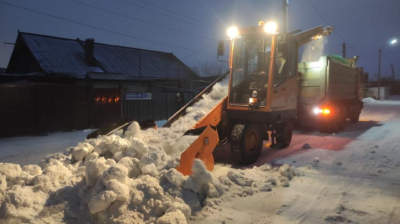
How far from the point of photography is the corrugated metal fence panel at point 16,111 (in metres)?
10.8

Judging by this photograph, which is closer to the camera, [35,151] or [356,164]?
[356,164]

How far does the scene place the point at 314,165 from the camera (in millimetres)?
7211

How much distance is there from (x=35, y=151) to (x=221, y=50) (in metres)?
6.49

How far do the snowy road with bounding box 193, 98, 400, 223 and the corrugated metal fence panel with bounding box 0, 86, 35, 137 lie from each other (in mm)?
7794

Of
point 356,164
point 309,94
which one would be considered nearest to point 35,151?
point 356,164

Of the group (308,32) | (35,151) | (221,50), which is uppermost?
(308,32)

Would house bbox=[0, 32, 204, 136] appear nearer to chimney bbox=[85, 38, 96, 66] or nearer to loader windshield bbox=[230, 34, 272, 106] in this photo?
chimney bbox=[85, 38, 96, 66]

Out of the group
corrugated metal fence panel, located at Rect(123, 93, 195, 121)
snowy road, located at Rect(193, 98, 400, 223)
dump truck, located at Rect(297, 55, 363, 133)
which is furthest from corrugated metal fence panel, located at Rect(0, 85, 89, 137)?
dump truck, located at Rect(297, 55, 363, 133)

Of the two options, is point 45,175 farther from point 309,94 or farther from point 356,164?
point 309,94

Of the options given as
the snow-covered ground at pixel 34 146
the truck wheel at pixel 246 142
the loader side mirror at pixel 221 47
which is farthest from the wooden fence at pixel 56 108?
the truck wheel at pixel 246 142

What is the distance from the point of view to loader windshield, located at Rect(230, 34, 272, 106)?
7816mm

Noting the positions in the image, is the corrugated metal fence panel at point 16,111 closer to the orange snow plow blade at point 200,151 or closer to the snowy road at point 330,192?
the snowy road at point 330,192

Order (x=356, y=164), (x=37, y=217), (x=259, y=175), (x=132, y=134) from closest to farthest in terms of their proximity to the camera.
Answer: (x=37, y=217), (x=259, y=175), (x=132, y=134), (x=356, y=164)

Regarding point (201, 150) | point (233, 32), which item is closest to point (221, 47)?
point (233, 32)
